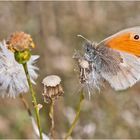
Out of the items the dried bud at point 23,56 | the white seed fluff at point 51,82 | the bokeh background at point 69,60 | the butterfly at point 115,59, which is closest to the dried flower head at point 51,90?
the white seed fluff at point 51,82

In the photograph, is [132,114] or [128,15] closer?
[132,114]

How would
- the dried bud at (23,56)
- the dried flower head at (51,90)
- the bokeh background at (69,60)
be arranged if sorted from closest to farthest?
1. the dried bud at (23,56)
2. the dried flower head at (51,90)
3. the bokeh background at (69,60)

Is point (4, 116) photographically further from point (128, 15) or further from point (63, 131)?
point (128, 15)

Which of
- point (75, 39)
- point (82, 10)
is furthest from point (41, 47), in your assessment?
point (82, 10)

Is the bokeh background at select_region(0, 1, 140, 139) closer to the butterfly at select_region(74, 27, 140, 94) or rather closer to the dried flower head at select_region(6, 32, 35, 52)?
the butterfly at select_region(74, 27, 140, 94)

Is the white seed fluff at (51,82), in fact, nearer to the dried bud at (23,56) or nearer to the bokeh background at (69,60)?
the dried bud at (23,56)

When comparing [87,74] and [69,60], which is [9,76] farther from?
[69,60]

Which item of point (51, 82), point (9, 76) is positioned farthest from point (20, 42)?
point (9, 76)
